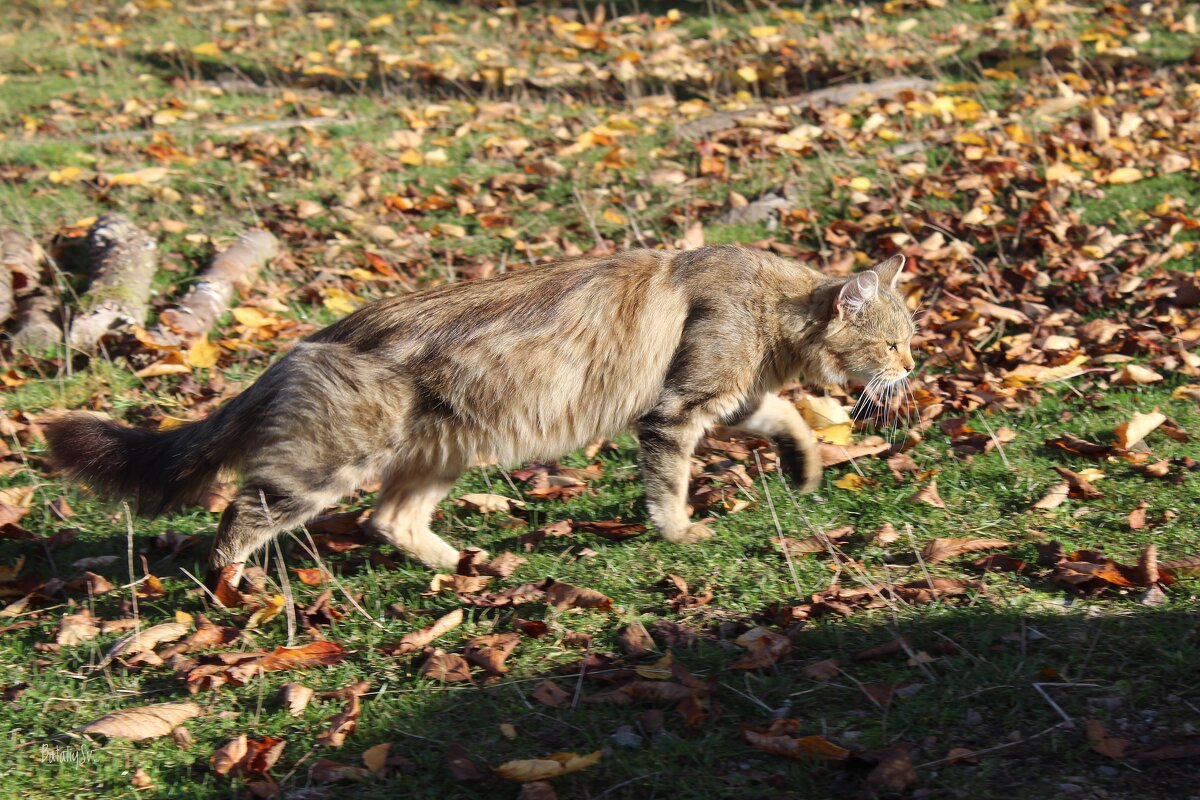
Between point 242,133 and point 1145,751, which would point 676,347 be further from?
point 242,133

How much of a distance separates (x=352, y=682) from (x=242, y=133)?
7939 mm

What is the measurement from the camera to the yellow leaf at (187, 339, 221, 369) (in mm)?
7609

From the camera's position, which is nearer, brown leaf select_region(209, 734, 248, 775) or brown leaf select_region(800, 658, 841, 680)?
brown leaf select_region(209, 734, 248, 775)

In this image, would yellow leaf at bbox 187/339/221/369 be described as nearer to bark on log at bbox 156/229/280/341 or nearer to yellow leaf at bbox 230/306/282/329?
bark on log at bbox 156/229/280/341

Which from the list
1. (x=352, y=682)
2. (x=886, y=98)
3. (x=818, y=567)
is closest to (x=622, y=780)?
(x=352, y=682)

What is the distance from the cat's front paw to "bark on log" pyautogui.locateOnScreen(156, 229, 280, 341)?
385 centimetres

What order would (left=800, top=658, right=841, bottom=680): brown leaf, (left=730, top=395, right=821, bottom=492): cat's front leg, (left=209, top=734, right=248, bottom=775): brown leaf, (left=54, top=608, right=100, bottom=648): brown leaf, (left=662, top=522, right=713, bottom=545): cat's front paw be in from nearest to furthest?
(left=209, top=734, right=248, bottom=775): brown leaf, (left=800, top=658, right=841, bottom=680): brown leaf, (left=54, top=608, right=100, bottom=648): brown leaf, (left=662, top=522, right=713, bottom=545): cat's front paw, (left=730, top=395, right=821, bottom=492): cat's front leg

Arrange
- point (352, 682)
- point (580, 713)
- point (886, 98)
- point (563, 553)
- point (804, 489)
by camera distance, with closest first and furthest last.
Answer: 1. point (580, 713)
2. point (352, 682)
3. point (563, 553)
4. point (804, 489)
5. point (886, 98)

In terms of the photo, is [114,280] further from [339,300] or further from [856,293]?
[856,293]

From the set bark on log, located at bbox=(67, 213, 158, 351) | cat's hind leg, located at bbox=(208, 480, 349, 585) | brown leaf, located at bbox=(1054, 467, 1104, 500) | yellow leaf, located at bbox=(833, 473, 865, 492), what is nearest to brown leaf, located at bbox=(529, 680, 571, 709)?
cat's hind leg, located at bbox=(208, 480, 349, 585)

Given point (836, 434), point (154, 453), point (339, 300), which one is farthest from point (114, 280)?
point (836, 434)

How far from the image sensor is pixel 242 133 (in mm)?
11367

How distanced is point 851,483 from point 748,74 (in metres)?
A: 7.17

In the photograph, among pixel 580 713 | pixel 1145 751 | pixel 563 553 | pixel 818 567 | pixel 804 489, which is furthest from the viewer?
pixel 804 489
